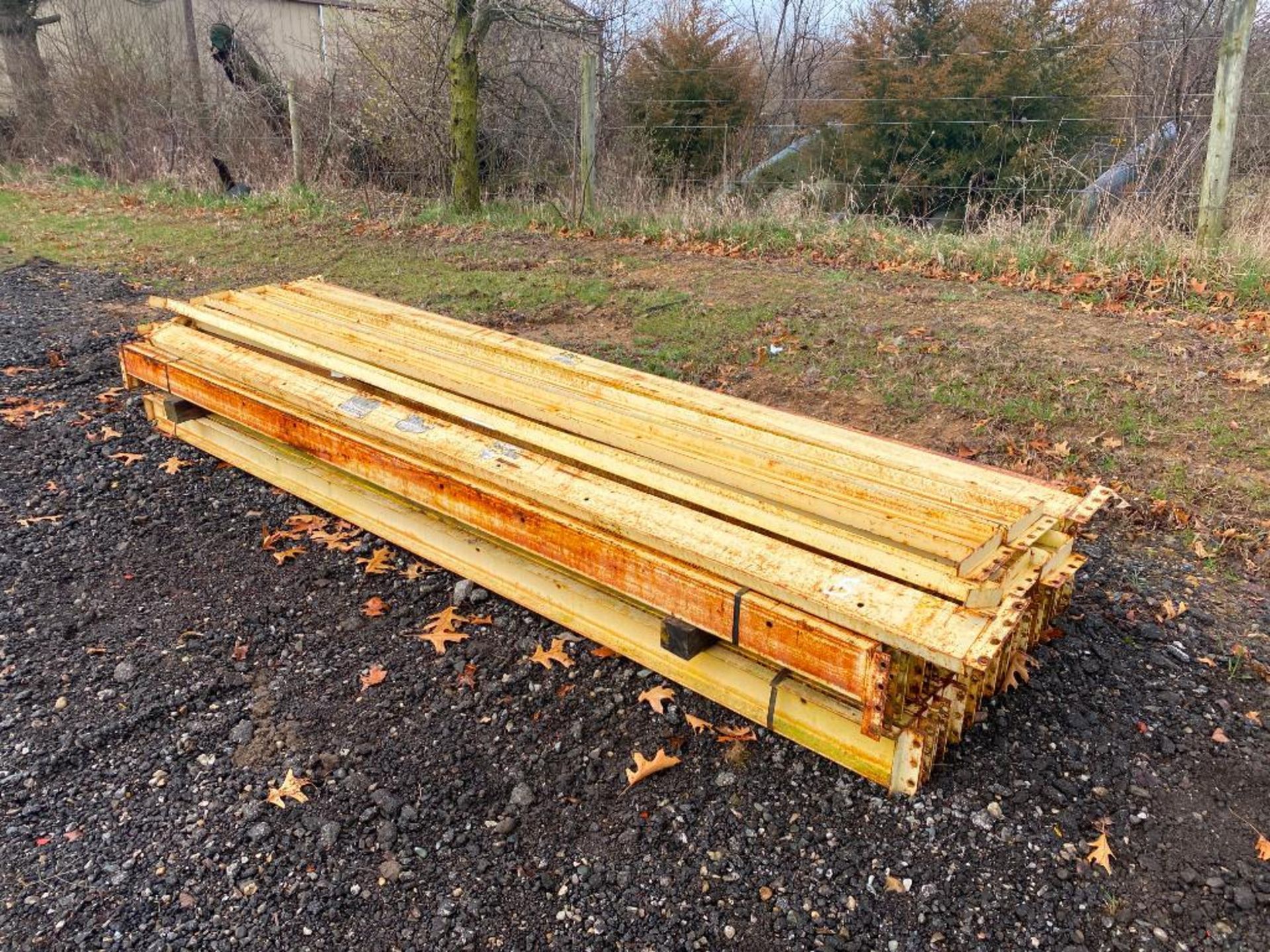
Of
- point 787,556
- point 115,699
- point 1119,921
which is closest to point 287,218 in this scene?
point 115,699

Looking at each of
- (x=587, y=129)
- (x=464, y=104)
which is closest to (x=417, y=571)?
(x=587, y=129)

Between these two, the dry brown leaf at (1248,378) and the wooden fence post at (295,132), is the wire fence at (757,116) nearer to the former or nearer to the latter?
the wooden fence post at (295,132)

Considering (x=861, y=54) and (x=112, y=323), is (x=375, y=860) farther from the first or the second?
(x=861, y=54)

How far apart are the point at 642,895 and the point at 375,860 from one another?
659mm

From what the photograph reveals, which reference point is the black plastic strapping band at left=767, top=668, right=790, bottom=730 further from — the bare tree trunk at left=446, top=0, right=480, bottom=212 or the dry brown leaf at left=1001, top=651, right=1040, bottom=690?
the bare tree trunk at left=446, top=0, right=480, bottom=212

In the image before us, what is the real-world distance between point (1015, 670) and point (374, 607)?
2.15m

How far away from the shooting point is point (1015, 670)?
9.26ft

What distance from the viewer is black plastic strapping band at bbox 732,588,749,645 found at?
2355mm

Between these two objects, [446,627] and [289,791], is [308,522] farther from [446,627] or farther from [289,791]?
[289,791]

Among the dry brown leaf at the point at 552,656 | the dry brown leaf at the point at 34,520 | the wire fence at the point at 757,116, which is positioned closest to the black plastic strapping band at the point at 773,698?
the dry brown leaf at the point at 552,656

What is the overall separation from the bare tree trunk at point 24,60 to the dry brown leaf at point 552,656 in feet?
58.7

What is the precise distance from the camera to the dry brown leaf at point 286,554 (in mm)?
3615

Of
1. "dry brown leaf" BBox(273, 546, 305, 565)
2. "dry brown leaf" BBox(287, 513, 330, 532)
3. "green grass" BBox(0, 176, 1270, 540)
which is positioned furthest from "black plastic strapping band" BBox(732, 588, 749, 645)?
"green grass" BBox(0, 176, 1270, 540)

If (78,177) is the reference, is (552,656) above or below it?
below
